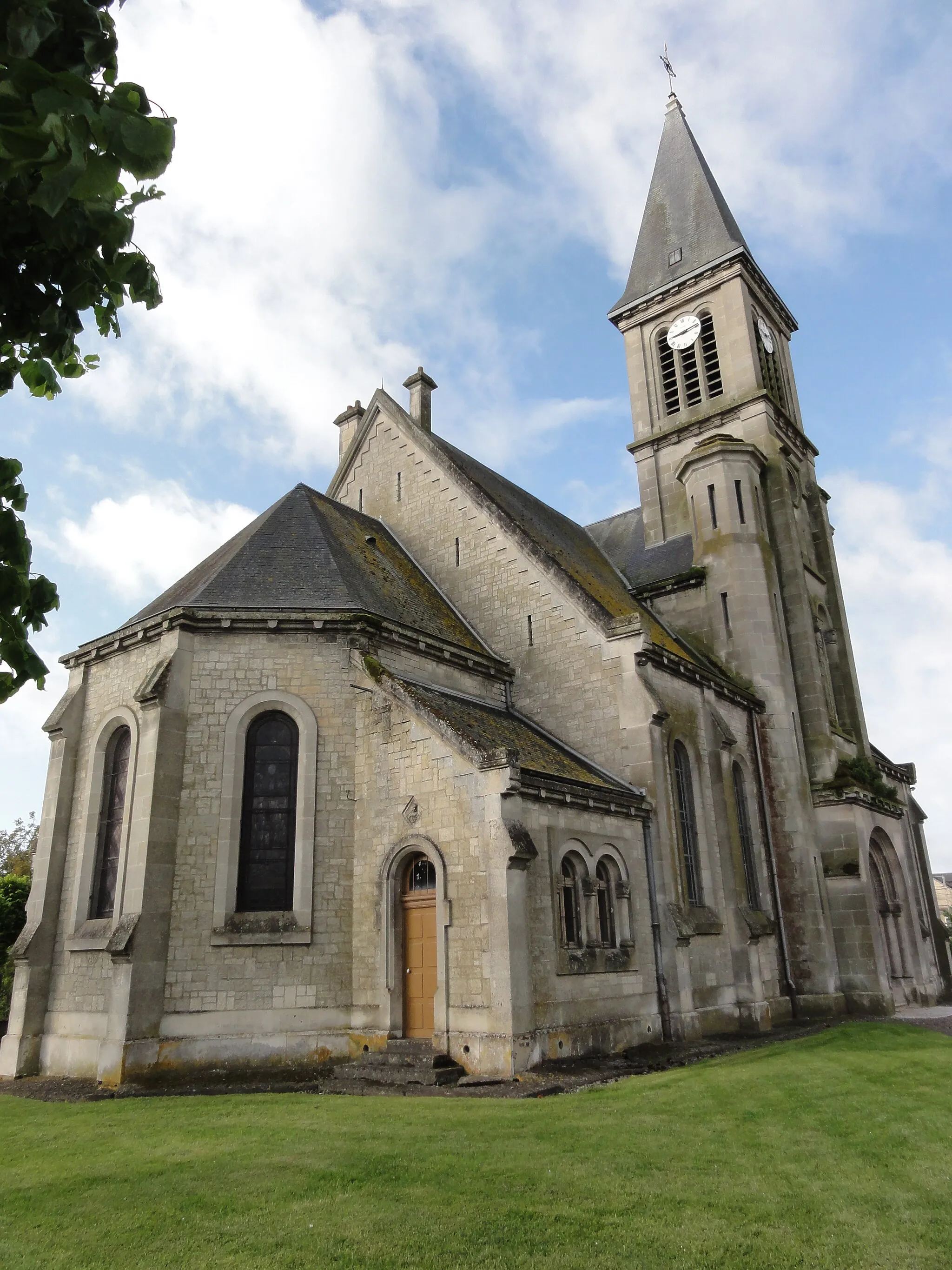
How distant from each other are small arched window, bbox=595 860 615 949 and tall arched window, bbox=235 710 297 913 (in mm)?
5809

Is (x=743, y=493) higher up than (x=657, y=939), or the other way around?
(x=743, y=493)

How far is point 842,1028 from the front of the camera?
19.2 m

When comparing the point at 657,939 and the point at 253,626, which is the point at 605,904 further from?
the point at 253,626

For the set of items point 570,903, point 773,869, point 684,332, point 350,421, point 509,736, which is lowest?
point 570,903

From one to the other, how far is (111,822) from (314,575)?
21.4 ft

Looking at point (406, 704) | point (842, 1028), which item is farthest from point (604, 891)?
point (842, 1028)

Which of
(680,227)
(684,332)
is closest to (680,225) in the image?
(680,227)

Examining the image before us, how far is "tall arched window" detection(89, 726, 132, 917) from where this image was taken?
17656 mm

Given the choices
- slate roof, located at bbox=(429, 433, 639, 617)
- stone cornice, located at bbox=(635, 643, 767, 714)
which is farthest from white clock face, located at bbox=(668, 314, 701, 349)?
stone cornice, located at bbox=(635, 643, 767, 714)

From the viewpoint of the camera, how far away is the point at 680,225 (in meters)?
35.5

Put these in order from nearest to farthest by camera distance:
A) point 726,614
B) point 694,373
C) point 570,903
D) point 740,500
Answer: point 570,903 < point 726,614 < point 740,500 < point 694,373

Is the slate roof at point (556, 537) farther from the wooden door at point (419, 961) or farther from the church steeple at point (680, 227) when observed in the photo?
the church steeple at point (680, 227)

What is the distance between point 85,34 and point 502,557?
62.5 feet

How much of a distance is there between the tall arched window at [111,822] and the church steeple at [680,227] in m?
25.2
